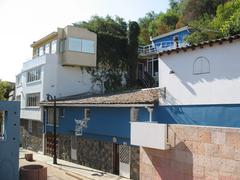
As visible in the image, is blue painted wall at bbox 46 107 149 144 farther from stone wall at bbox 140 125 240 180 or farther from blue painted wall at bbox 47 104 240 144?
stone wall at bbox 140 125 240 180

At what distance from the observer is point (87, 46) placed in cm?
3391

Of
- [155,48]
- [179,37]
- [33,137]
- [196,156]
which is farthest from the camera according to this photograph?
[155,48]

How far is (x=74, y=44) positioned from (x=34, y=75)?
6031 millimetres

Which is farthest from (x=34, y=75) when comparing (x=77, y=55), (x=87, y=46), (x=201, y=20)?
(x=201, y=20)

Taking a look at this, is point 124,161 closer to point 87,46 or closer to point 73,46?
point 73,46

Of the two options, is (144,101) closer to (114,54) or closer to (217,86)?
(217,86)

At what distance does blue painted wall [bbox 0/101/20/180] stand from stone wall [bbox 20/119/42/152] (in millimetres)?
19489

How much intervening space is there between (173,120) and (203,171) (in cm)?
546

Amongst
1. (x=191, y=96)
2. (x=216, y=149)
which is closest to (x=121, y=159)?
(x=191, y=96)

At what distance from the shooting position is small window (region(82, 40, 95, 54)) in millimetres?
33719

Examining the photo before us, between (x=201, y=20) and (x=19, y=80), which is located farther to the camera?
(x=19, y=80)

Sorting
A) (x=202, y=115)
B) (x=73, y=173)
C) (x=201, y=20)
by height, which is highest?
(x=201, y=20)

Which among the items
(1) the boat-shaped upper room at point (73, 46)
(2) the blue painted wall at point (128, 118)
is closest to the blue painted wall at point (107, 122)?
(2) the blue painted wall at point (128, 118)

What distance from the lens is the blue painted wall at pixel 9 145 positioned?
14578 millimetres
